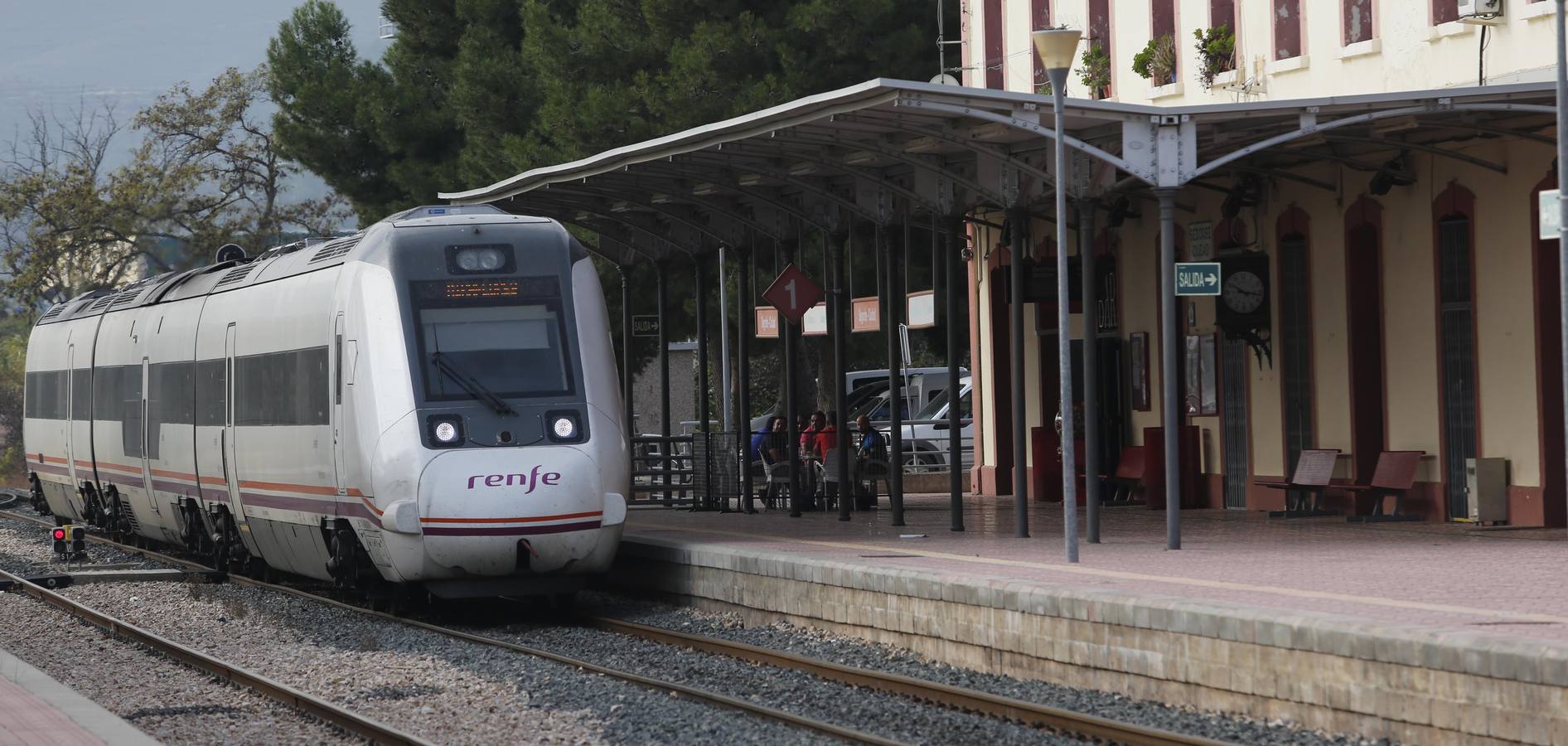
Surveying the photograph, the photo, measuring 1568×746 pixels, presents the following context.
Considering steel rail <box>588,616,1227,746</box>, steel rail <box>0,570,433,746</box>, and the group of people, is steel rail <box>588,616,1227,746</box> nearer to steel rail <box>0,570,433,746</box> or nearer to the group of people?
steel rail <box>0,570,433,746</box>

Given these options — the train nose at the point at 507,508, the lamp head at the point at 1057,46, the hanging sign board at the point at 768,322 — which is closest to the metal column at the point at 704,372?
the hanging sign board at the point at 768,322

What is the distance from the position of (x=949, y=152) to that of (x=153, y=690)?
349 inches

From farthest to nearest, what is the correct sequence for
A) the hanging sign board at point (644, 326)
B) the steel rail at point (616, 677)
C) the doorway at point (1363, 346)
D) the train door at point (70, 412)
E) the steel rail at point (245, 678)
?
the train door at point (70, 412) → the hanging sign board at point (644, 326) → the doorway at point (1363, 346) → the steel rail at point (245, 678) → the steel rail at point (616, 677)

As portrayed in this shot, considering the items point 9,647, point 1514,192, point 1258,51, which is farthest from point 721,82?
point 9,647

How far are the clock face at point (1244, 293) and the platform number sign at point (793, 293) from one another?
14.5ft

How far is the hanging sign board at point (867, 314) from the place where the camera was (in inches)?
821

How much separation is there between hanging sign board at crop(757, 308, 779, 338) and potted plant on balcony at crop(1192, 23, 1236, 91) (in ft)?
18.6

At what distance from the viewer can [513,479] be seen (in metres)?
15.4

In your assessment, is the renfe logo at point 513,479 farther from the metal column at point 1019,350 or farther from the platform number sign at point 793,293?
Result: the platform number sign at point 793,293

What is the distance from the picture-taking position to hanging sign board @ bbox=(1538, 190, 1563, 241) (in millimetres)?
13797

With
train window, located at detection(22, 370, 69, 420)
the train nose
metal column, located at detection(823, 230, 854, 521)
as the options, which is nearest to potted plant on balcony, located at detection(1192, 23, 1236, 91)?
metal column, located at detection(823, 230, 854, 521)

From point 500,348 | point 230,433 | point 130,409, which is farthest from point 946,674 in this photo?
point 130,409

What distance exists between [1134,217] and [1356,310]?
4210mm

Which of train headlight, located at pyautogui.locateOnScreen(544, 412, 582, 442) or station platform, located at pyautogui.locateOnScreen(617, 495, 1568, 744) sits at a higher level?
train headlight, located at pyautogui.locateOnScreen(544, 412, 582, 442)
